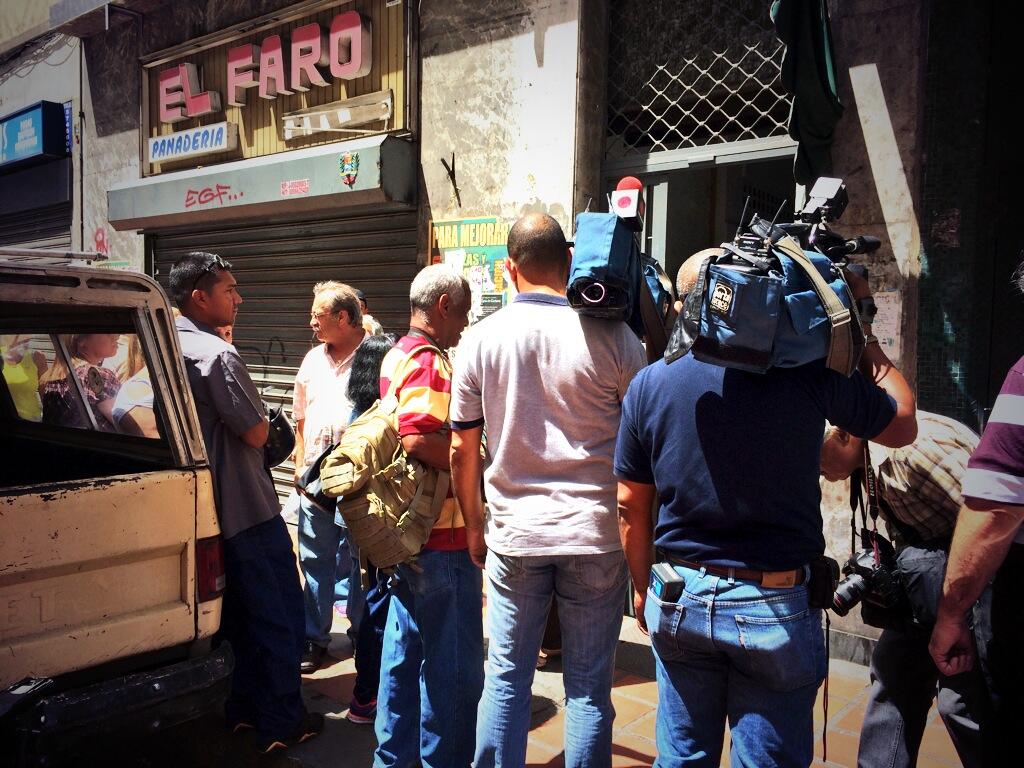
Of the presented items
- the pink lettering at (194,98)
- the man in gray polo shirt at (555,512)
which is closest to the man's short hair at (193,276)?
the man in gray polo shirt at (555,512)

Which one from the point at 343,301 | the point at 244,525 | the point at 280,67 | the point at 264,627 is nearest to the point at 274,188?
the point at 280,67

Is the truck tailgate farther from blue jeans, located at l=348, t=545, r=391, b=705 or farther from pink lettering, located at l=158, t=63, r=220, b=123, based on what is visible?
pink lettering, located at l=158, t=63, r=220, b=123

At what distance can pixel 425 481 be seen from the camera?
3041 mm

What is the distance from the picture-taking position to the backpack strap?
202cm

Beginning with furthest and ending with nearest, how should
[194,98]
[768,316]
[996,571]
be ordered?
[194,98] < [996,571] < [768,316]

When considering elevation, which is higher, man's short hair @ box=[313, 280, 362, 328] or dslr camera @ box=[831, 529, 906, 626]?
man's short hair @ box=[313, 280, 362, 328]

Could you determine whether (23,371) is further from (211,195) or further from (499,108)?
(211,195)

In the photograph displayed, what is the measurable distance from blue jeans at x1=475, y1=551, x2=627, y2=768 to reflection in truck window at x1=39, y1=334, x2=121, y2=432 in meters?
1.75

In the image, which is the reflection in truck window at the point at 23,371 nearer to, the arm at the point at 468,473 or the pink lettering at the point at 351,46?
the arm at the point at 468,473

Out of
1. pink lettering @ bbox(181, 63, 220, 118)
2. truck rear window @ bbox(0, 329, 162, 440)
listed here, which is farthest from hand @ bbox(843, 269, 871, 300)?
pink lettering @ bbox(181, 63, 220, 118)

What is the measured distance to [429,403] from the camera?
3016 millimetres

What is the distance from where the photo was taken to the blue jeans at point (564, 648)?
2688mm

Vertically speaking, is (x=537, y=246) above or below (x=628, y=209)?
below

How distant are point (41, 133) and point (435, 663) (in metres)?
10.6
